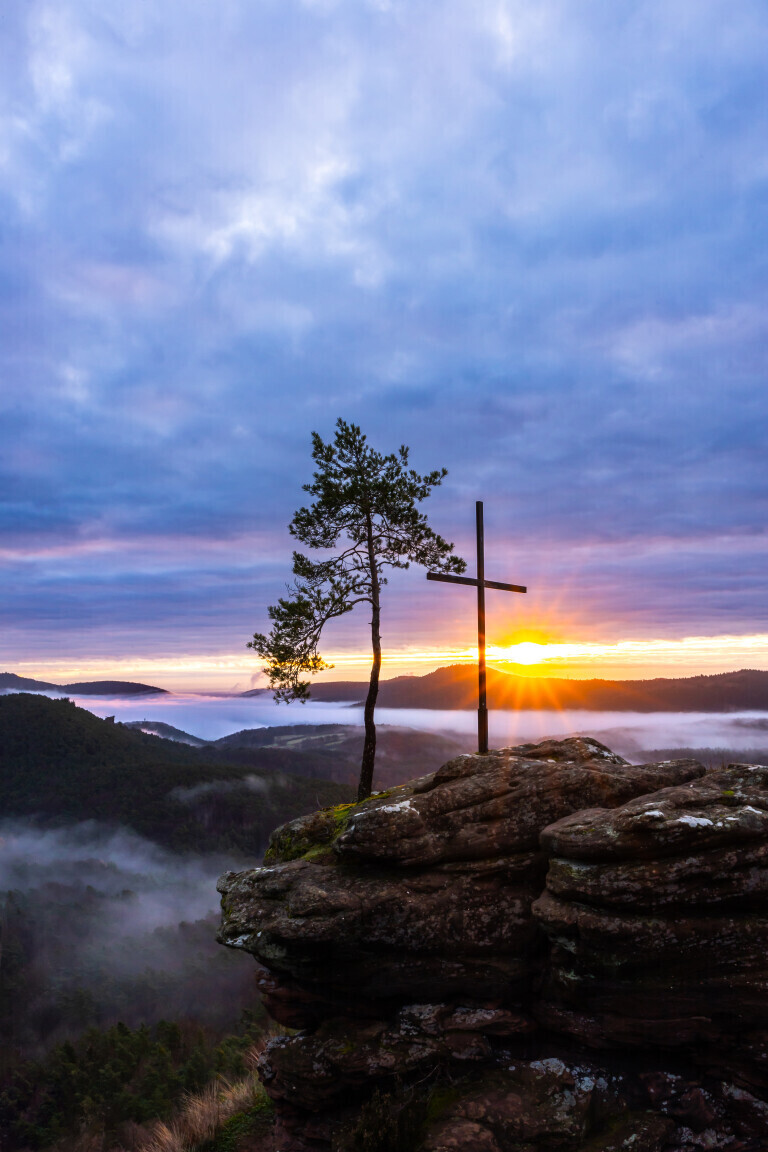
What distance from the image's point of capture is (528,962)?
13133 mm

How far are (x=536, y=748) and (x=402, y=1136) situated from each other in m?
8.89

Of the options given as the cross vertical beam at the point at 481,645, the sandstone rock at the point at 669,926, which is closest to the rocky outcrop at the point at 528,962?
the sandstone rock at the point at 669,926

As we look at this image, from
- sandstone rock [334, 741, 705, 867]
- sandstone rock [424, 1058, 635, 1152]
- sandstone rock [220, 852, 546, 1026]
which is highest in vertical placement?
sandstone rock [334, 741, 705, 867]

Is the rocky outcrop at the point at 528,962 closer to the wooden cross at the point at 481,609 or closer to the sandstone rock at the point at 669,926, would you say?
the sandstone rock at the point at 669,926

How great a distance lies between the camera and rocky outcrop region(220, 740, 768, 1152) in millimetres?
11508

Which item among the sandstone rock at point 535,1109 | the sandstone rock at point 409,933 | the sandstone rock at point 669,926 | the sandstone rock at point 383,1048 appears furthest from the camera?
the sandstone rock at point 409,933

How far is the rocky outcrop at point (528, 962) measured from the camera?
1151 cm

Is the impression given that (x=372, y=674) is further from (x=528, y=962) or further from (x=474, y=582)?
(x=528, y=962)

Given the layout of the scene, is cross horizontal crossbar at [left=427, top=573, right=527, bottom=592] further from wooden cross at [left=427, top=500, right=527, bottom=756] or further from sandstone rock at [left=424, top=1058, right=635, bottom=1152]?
sandstone rock at [left=424, top=1058, right=635, bottom=1152]

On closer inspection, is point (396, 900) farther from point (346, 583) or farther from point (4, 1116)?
point (4, 1116)

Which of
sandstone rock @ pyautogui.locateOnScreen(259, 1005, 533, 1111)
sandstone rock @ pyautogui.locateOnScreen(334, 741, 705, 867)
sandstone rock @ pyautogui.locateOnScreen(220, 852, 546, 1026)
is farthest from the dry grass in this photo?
sandstone rock @ pyautogui.locateOnScreen(334, 741, 705, 867)

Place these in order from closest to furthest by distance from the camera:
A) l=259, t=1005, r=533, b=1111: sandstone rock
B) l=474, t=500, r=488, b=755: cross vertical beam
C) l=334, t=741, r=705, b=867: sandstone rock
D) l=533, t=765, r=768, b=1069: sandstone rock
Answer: l=533, t=765, r=768, b=1069: sandstone rock, l=259, t=1005, r=533, b=1111: sandstone rock, l=334, t=741, r=705, b=867: sandstone rock, l=474, t=500, r=488, b=755: cross vertical beam

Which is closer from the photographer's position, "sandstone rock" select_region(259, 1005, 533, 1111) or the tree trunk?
"sandstone rock" select_region(259, 1005, 533, 1111)

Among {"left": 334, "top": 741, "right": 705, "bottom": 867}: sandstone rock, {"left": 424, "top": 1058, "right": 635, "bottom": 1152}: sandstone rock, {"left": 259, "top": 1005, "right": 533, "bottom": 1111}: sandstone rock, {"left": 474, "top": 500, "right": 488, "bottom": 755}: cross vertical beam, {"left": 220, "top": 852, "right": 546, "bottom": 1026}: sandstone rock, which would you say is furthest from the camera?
{"left": 474, "top": 500, "right": 488, "bottom": 755}: cross vertical beam
